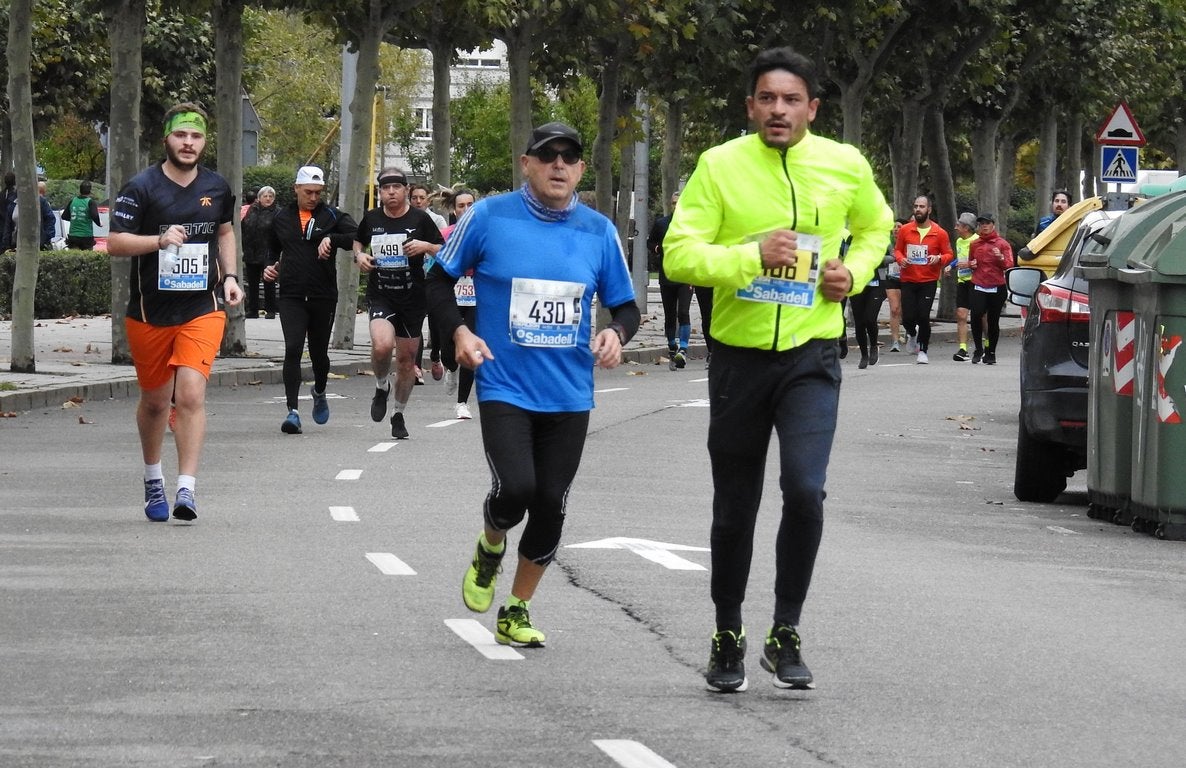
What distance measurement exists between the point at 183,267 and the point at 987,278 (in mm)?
18644

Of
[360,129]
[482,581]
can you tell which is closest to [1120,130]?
[360,129]

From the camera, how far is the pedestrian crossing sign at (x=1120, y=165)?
32.4 meters

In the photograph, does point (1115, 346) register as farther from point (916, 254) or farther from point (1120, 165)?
point (1120, 165)

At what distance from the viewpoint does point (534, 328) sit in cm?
741

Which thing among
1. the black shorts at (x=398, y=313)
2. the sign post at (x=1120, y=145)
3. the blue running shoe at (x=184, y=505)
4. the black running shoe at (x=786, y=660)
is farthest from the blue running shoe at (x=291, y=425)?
the sign post at (x=1120, y=145)

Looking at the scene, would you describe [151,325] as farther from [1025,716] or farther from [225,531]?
[1025,716]

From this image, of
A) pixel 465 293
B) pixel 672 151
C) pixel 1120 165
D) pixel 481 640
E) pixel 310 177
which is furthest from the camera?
pixel 672 151

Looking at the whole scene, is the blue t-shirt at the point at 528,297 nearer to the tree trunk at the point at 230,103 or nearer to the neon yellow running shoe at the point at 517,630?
the neon yellow running shoe at the point at 517,630

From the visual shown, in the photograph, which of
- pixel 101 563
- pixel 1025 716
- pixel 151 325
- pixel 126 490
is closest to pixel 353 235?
pixel 126 490

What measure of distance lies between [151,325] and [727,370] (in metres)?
4.87

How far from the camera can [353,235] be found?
16.5 meters

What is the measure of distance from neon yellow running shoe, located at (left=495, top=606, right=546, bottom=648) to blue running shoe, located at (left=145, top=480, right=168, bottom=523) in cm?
393

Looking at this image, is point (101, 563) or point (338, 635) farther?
point (101, 563)

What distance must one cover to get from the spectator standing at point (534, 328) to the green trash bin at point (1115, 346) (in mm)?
5184
